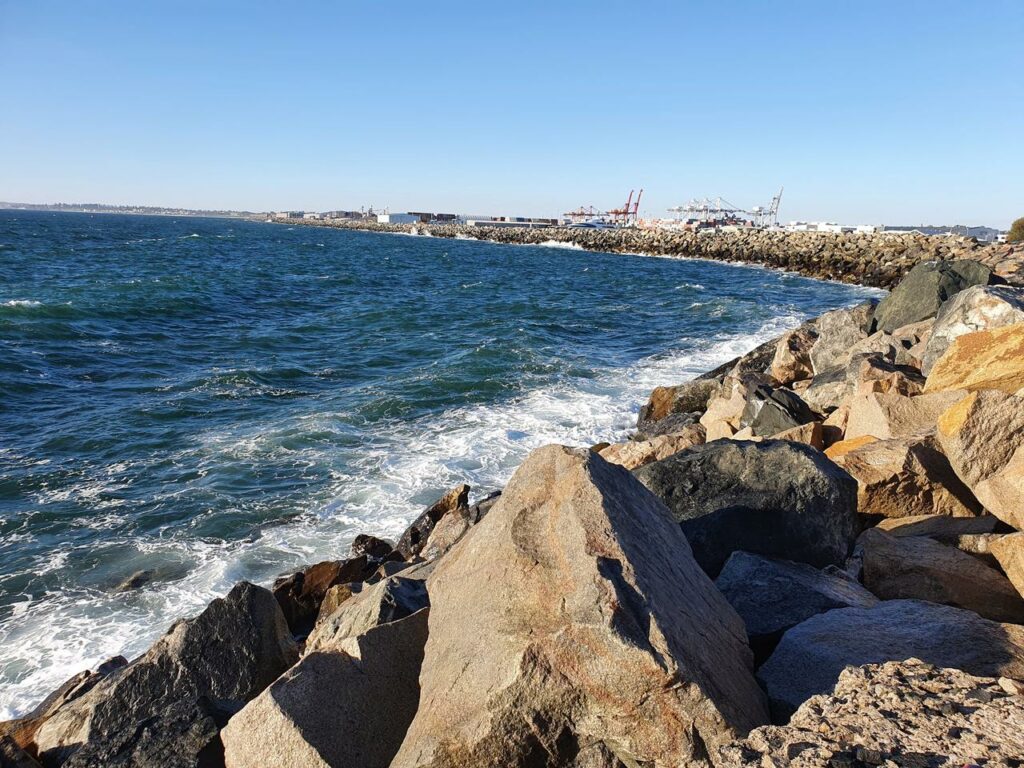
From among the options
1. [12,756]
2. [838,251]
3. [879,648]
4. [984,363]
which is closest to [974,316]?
[984,363]

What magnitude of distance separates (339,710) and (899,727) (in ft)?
7.50

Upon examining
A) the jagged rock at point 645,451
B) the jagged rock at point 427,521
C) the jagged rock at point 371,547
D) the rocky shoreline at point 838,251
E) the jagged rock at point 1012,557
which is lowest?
the rocky shoreline at point 838,251

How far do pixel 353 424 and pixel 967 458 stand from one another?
1035cm

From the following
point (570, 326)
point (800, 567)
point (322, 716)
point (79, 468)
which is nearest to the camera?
point (322, 716)

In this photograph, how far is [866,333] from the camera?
13.4 meters

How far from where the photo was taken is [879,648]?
3.31 m

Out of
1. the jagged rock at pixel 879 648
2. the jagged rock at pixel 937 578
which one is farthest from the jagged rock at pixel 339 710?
the jagged rock at pixel 937 578

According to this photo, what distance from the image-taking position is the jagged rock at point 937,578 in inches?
168

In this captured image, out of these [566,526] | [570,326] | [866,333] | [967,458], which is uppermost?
[566,526]

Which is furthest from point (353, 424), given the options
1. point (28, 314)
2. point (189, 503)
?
point (28, 314)

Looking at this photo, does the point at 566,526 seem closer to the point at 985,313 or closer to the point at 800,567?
the point at 800,567

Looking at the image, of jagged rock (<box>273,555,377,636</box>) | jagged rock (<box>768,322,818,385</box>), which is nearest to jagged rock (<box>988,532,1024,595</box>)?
jagged rock (<box>273,555,377,636</box>)

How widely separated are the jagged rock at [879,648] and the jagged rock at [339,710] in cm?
175

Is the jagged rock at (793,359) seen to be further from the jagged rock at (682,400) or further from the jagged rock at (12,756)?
the jagged rock at (12,756)
